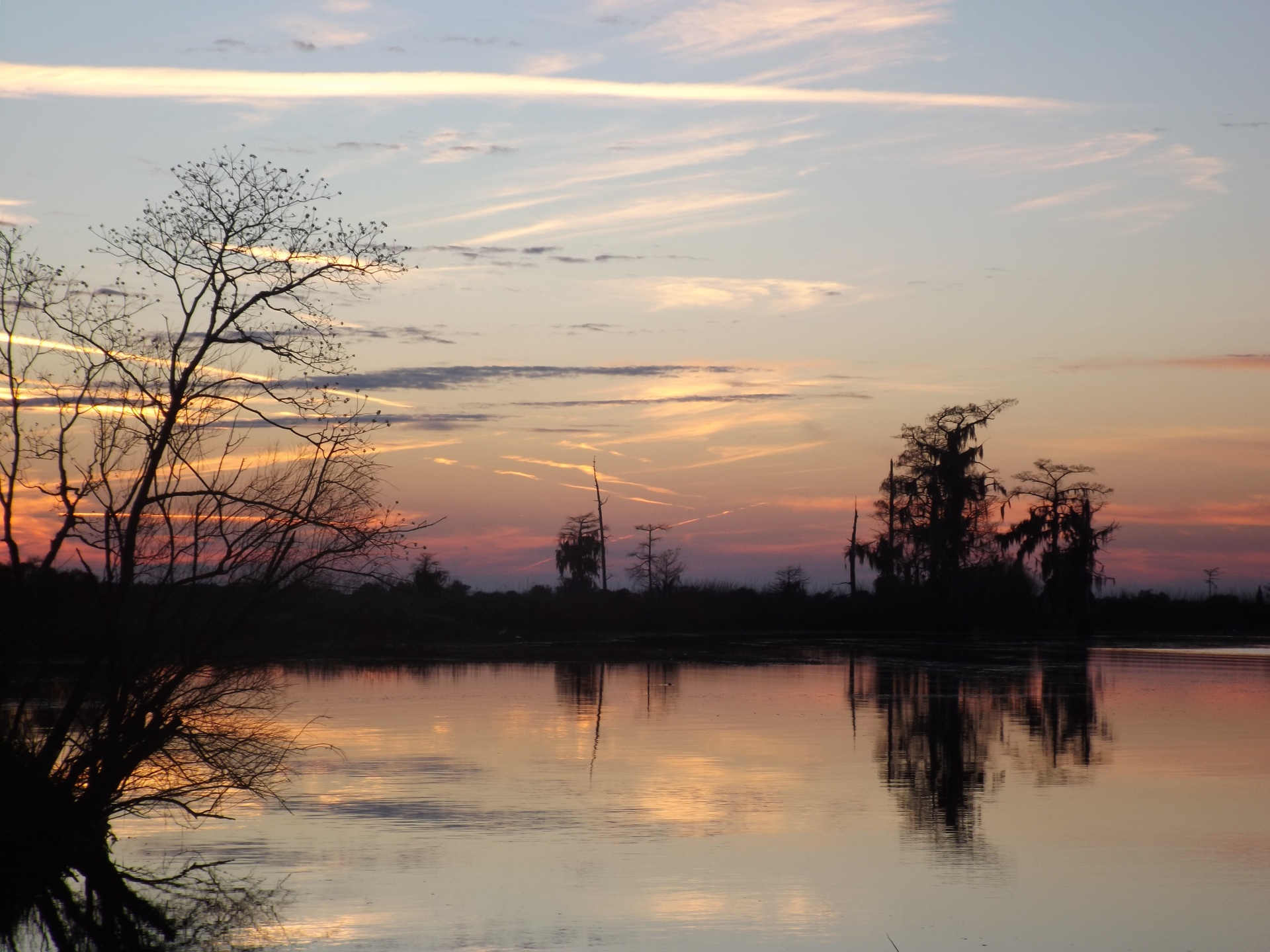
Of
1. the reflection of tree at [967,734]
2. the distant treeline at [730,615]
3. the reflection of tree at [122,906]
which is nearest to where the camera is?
the reflection of tree at [122,906]

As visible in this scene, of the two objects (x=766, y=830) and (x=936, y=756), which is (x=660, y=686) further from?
(x=766, y=830)

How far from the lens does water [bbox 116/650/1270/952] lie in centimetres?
1014

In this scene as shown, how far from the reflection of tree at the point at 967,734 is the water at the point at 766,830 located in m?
0.09

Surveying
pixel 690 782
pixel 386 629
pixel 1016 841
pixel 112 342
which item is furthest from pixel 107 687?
pixel 386 629

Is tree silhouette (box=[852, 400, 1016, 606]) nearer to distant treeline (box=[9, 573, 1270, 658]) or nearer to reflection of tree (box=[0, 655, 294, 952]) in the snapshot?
distant treeline (box=[9, 573, 1270, 658])

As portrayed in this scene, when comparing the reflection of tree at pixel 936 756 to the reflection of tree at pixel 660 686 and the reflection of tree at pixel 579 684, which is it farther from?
the reflection of tree at pixel 579 684

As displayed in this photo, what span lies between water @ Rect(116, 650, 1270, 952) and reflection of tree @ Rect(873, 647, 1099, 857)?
0.31 feet

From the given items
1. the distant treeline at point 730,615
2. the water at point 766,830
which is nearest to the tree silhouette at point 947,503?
the distant treeline at point 730,615

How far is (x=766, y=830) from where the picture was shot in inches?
536

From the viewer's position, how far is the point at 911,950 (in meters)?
9.43

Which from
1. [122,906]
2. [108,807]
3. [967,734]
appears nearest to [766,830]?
[122,906]

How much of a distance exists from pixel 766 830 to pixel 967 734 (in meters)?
8.81

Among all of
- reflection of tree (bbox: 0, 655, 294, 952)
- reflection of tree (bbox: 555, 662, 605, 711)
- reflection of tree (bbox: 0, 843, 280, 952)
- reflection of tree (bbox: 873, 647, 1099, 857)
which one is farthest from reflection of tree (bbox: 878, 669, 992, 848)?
reflection of tree (bbox: 0, 655, 294, 952)

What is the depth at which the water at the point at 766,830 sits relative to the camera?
1014 cm
